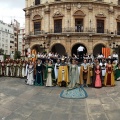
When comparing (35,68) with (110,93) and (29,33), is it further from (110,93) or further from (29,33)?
(29,33)

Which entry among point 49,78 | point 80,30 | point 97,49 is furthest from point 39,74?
point 97,49

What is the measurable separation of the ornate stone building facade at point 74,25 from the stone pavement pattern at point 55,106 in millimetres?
15591

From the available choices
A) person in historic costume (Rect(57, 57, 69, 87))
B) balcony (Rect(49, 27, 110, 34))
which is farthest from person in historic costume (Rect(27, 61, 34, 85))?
balcony (Rect(49, 27, 110, 34))

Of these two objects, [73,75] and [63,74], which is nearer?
[73,75]

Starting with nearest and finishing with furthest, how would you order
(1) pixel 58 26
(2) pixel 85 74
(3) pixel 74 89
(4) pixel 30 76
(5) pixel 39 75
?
(3) pixel 74 89
(2) pixel 85 74
(5) pixel 39 75
(4) pixel 30 76
(1) pixel 58 26

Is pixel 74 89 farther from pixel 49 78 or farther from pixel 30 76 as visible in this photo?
pixel 30 76

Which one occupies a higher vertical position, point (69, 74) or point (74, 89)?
point (69, 74)

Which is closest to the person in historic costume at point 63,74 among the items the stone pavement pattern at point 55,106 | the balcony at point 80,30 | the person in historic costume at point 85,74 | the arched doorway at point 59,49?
the person in historic costume at point 85,74

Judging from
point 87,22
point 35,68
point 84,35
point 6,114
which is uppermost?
point 87,22

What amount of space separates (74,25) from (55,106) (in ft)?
61.6

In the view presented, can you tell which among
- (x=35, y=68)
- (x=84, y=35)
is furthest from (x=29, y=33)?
(x=35, y=68)

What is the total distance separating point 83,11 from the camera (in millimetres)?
26031

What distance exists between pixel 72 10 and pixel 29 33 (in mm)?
6580

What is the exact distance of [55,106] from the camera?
27.5 feet
